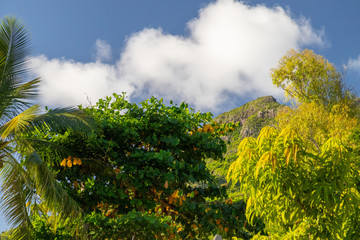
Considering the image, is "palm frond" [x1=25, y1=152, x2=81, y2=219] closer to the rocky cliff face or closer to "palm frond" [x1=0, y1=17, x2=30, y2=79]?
"palm frond" [x1=0, y1=17, x2=30, y2=79]

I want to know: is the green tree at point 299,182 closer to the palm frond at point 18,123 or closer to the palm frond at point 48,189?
the palm frond at point 48,189

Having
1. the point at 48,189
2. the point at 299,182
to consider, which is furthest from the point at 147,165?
the point at 299,182

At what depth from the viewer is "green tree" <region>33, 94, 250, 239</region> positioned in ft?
25.4

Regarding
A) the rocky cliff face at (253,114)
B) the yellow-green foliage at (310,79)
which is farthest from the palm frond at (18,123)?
the rocky cliff face at (253,114)

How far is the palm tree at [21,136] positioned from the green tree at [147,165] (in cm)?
70

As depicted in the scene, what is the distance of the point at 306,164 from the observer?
5207 millimetres

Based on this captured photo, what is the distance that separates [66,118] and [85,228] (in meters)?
2.15

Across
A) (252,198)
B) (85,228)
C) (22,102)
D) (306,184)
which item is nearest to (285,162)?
(306,184)

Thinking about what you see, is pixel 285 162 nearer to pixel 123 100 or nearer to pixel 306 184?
pixel 306 184

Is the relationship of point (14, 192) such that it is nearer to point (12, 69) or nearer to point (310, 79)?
point (12, 69)

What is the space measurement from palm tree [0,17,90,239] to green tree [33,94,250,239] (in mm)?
704

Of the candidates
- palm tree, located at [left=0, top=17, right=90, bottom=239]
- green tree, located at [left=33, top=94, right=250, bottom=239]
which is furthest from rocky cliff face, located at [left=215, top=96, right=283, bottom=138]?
palm tree, located at [left=0, top=17, right=90, bottom=239]

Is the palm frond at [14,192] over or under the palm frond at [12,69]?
under

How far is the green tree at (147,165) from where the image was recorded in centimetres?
775
